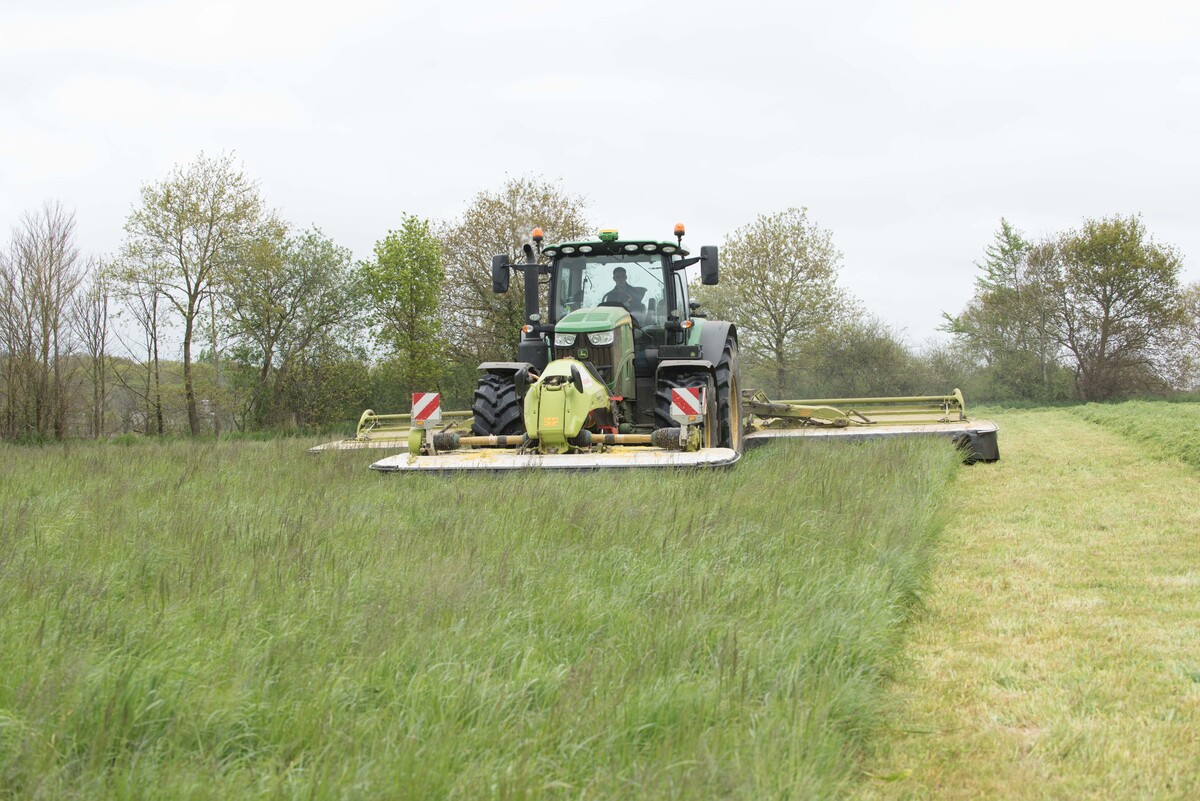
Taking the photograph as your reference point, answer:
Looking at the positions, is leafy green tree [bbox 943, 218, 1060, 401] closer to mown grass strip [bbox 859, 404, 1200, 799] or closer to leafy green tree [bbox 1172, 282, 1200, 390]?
leafy green tree [bbox 1172, 282, 1200, 390]

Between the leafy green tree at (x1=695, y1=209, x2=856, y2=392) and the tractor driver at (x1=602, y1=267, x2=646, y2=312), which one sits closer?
the tractor driver at (x1=602, y1=267, x2=646, y2=312)

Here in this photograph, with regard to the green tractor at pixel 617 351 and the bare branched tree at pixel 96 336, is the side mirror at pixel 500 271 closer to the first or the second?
the green tractor at pixel 617 351

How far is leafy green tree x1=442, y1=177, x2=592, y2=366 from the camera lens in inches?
1074

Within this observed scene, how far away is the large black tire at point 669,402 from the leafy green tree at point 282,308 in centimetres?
1751

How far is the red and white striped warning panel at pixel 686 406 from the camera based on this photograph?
8.55 m

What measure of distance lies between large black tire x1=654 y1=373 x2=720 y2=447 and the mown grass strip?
2.57m

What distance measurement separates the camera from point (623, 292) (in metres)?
10.1

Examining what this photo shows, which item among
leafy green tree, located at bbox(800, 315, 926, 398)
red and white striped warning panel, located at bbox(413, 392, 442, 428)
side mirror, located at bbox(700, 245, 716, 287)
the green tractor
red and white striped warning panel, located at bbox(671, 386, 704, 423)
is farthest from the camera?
leafy green tree, located at bbox(800, 315, 926, 398)

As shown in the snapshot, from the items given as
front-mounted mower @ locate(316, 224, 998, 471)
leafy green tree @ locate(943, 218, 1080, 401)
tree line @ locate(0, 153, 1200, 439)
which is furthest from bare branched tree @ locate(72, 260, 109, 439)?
leafy green tree @ locate(943, 218, 1080, 401)

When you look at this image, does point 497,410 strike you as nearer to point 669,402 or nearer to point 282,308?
point 669,402

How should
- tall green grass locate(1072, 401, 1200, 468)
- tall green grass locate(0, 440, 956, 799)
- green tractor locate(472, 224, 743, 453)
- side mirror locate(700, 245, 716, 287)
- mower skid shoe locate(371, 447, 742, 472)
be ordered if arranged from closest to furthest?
tall green grass locate(0, 440, 956, 799) < mower skid shoe locate(371, 447, 742, 472) < green tractor locate(472, 224, 743, 453) < side mirror locate(700, 245, 716, 287) < tall green grass locate(1072, 401, 1200, 468)

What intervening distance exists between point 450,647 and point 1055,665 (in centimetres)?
225

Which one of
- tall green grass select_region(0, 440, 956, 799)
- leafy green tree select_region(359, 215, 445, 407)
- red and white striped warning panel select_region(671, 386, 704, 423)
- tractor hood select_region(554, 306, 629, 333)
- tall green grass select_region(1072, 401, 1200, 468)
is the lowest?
tall green grass select_region(0, 440, 956, 799)

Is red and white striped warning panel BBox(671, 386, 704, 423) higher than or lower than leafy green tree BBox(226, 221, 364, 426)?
lower
